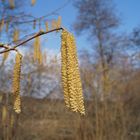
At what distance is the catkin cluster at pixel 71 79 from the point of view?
69 cm

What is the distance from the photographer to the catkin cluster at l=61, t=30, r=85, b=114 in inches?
27.3

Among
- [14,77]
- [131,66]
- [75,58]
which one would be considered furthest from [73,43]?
[131,66]

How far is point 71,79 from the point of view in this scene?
706 mm

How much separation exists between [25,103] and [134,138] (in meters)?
1.34

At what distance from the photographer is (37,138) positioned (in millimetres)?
4363

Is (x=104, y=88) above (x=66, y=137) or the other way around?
above

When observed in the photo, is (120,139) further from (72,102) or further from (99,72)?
(72,102)

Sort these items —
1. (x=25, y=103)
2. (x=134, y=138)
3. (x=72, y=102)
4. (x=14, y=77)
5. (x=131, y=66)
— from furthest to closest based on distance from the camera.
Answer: (x=131, y=66) → (x=134, y=138) → (x=25, y=103) → (x=14, y=77) → (x=72, y=102)

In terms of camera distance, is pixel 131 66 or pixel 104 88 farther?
pixel 131 66

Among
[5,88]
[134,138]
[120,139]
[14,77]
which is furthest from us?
[134,138]

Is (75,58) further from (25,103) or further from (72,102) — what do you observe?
(25,103)

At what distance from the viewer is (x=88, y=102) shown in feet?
14.4

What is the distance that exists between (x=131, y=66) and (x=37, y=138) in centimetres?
177

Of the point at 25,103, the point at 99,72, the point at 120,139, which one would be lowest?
the point at 120,139
